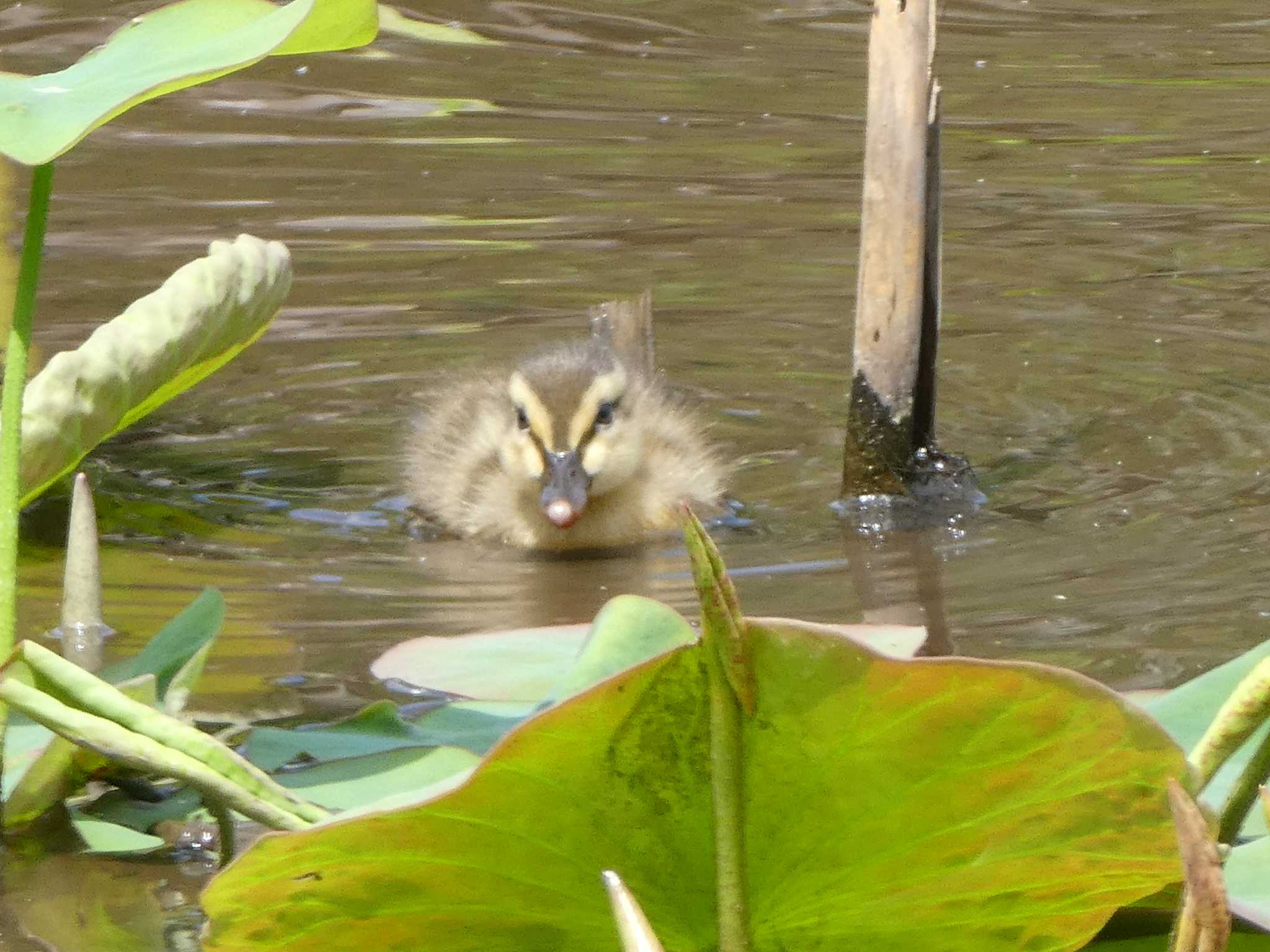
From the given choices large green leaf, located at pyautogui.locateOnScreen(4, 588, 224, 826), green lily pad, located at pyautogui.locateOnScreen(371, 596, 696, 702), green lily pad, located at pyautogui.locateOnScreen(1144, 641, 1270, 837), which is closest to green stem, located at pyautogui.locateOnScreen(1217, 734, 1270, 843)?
green lily pad, located at pyautogui.locateOnScreen(1144, 641, 1270, 837)

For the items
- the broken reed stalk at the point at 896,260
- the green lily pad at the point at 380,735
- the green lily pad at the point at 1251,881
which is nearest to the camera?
the green lily pad at the point at 1251,881

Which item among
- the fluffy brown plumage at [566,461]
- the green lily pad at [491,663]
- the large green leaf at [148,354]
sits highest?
the large green leaf at [148,354]

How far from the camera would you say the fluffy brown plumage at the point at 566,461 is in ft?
13.8

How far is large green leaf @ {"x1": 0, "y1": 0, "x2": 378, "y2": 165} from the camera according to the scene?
5.91ft

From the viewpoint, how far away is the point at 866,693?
146cm

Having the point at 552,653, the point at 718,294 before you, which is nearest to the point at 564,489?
the point at 718,294

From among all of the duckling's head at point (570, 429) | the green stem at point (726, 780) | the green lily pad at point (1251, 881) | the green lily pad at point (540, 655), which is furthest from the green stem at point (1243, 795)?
the duckling's head at point (570, 429)

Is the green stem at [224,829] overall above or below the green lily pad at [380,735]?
above

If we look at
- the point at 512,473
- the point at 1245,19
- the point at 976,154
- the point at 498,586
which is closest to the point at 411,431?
the point at 512,473

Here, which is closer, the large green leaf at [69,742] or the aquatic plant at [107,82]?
the aquatic plant at [107,82]

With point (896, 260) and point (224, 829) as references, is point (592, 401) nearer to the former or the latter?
point (896, 260)

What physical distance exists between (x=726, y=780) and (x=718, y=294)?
4.17 metres

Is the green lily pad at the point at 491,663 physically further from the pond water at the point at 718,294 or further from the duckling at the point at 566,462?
the duckling at the point at 566,462

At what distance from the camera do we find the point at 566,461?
423cm
